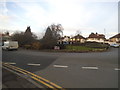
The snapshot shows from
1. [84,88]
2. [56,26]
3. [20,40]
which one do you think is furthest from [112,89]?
[56,26]

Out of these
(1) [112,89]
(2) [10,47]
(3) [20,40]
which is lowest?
(1) [112,89]

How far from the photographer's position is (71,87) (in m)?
3.73

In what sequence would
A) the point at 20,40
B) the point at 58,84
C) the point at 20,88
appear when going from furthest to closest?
the point at 20,40 → the point at 58,84 → the point at 20,88

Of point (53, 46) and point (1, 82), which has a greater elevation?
point (53, 46)

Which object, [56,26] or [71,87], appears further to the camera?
[56,26]

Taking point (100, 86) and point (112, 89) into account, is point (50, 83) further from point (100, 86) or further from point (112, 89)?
point (112, 89)

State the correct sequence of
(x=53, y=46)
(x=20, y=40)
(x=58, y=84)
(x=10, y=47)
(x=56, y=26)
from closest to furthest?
(x=58, y=84)
(x=10, y=47)
(x=53, y=46)
(x=20, y=40)
(x=56, y=26)

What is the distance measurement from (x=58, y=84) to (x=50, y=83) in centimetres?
38

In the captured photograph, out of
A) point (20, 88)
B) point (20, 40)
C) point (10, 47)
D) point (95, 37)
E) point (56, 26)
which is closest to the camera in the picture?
point (20, 88)

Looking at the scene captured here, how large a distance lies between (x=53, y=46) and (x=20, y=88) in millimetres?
17235

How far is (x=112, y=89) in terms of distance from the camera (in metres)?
3.67

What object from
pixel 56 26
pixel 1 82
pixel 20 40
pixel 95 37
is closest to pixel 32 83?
pixel 1 82

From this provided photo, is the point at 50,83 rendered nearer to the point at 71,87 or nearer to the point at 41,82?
the point at 41,82

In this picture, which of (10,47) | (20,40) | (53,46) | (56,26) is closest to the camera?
(10,47)
